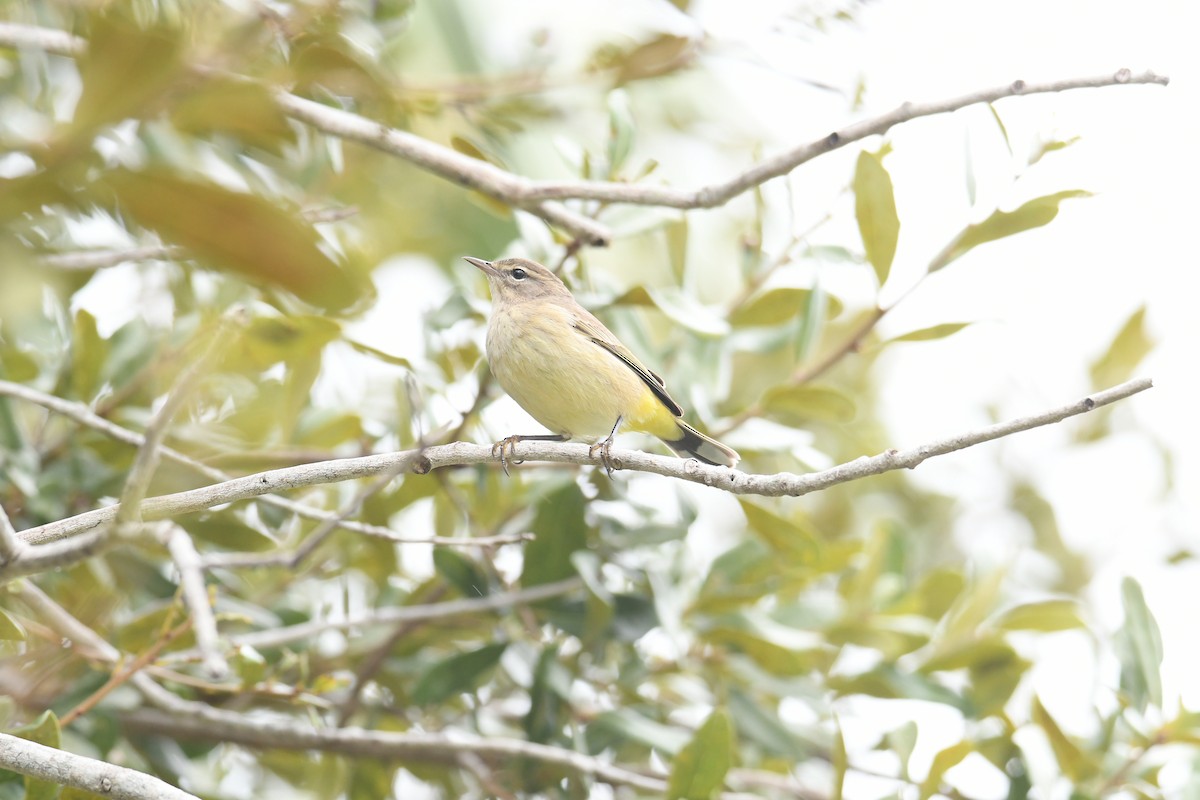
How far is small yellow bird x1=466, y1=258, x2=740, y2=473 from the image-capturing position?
390 cm

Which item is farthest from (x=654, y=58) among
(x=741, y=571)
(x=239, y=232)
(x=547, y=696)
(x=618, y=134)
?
(x=239, y=232)

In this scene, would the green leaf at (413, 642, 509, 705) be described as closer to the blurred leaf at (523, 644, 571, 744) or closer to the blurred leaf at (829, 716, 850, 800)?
the blurred leaf at (523, 644, 571, 744)

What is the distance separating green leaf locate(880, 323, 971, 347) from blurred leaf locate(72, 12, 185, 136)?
2.92 metres

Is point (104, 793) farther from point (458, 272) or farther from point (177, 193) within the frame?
point (458, 272)

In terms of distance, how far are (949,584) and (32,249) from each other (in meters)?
3.89

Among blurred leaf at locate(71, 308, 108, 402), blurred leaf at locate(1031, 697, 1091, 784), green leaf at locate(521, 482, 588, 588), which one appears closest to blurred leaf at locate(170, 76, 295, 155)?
blurred leaf at locate(71, 308, 108, 402)

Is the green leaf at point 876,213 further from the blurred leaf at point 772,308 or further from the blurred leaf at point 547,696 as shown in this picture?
the blurred leaf at point 547,696

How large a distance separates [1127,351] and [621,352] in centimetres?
211

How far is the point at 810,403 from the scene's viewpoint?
3875mm

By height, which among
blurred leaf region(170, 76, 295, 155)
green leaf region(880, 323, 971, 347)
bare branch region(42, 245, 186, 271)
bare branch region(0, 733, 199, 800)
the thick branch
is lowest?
bare branch region(0, 733, 199, 800)

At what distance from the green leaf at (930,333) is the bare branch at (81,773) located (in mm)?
2550

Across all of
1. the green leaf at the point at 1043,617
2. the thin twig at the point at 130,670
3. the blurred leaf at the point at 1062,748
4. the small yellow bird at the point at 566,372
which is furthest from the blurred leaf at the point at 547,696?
the green leaf at the point at 1043,617

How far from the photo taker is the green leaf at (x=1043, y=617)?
4.16m

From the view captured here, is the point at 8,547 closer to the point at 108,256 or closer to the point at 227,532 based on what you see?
the point at 108,256
